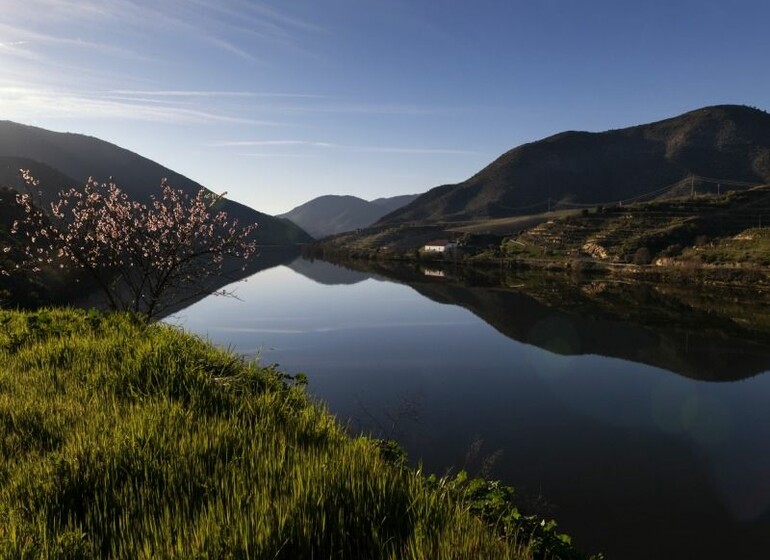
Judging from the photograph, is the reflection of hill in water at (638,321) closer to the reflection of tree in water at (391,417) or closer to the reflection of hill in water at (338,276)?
the reflection of tree in water at (391,417)

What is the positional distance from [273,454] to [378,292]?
219ft

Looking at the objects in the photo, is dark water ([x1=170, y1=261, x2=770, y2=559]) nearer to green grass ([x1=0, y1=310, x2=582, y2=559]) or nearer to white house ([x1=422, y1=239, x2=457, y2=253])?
green grass ([x1=0, y1=310, x2=582, y2=559])

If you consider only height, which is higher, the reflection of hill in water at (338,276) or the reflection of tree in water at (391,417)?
the reflection of hill in water at (338,276)

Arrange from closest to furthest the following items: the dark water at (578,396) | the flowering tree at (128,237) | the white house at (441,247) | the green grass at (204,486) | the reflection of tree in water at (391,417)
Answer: the green grass at (204,486)
the dark water at (578,396)
the flowering tree at (128,237)
the reflection of tree in water at (391,417)
the white house at (441,247)

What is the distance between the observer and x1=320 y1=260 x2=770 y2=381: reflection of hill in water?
34625mm

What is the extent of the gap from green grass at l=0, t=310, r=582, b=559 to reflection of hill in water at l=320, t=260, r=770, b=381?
106 feet

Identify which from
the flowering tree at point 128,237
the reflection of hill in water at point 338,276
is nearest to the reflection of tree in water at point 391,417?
the flowering tree at point 128,237

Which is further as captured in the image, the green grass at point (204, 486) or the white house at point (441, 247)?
the white house at point (441, 247)

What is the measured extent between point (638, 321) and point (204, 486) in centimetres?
5031

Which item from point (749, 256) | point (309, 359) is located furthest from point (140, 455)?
point (749, 256)

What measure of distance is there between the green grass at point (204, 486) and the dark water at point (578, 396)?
11.0 meters

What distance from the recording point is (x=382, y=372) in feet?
97.2

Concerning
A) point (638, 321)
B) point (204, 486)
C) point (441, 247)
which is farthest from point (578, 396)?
point (441, 247)

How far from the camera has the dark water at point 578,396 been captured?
599 inches
